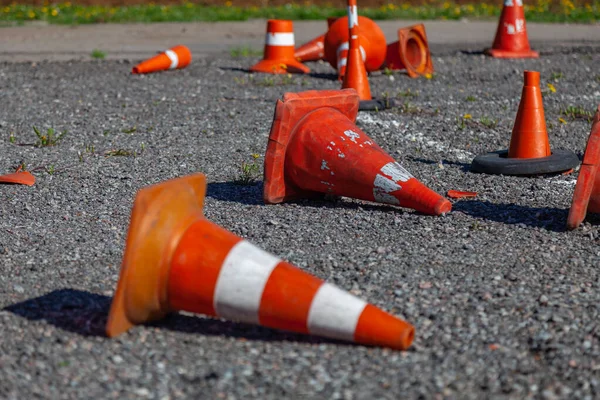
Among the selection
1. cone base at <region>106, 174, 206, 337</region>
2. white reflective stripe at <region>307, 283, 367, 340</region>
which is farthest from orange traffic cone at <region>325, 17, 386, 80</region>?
white reflective stripe at <region>307, 283, 367, 340</region>

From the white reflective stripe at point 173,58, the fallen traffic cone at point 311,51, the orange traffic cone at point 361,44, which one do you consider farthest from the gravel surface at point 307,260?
the fallen traffic cone at point 311,51

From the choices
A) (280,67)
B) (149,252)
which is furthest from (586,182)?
(280,67)

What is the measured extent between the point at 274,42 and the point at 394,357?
7.30 metres

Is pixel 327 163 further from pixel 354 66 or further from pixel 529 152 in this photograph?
pixel 354 66

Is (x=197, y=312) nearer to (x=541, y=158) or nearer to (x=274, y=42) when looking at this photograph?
(x=541, y=158)

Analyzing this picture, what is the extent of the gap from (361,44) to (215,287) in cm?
638

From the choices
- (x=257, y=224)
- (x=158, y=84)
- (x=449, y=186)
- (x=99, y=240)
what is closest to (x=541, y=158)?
(x=449, y=186)

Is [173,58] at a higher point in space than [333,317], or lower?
higher

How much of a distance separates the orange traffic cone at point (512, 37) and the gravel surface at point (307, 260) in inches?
104

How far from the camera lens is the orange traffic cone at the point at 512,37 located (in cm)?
1090

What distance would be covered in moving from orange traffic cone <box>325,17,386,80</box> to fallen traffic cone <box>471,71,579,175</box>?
3.55 meters

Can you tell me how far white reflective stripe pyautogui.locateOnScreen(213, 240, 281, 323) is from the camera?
3281 millimetres

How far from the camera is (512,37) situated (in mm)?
11000

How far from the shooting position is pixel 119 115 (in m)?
7.77
